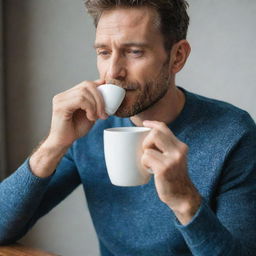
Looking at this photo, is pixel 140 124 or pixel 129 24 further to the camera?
pixel 140 124

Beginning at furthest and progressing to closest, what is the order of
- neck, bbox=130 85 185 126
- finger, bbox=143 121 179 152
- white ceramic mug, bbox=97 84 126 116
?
neck, bbox=130 85 185 126
white ceramic mug, bbox=97 84 126 116
finger, bbox=143 121 179 152

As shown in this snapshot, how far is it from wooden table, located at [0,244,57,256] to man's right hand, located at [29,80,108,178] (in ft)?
0.63

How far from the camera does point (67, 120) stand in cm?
108

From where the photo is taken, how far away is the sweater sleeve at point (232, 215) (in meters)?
0.88

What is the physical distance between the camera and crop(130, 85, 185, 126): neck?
1233 mm

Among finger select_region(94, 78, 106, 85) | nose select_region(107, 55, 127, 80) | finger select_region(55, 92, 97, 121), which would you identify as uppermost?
nose select_region(107, 55, 127, 80)

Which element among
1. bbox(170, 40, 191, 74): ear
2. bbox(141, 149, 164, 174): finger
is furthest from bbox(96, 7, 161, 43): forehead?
bbox(141, 149, 164, 174): finger

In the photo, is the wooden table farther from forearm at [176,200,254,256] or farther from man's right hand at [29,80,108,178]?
forearm at [176,200,254,256]

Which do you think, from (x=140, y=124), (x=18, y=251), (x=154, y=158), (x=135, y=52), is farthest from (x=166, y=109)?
(x=18, y=251)

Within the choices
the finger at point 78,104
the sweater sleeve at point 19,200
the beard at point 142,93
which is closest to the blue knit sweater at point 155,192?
the sweater sleeve at point 19,200

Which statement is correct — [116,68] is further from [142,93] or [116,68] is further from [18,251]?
[18,251]

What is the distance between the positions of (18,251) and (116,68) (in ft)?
1.72

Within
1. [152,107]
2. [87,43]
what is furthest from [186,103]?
[87,43]

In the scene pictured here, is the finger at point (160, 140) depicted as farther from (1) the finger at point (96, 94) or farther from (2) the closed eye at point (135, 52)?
(2) the closed eye at point (135, 52)
